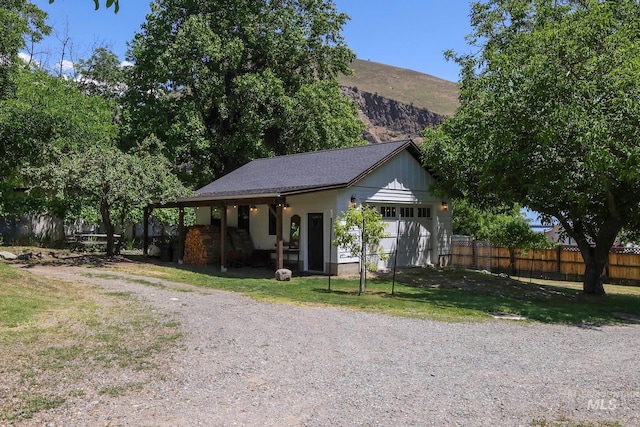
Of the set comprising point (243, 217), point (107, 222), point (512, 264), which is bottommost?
point (512, 264)

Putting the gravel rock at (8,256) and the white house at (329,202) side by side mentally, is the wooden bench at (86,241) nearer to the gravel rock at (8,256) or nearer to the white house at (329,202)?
the gravel rock at (8,256)

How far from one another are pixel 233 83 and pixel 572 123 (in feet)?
58.4

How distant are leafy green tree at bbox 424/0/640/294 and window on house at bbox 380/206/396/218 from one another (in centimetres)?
293

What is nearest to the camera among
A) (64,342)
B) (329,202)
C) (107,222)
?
(64,342)

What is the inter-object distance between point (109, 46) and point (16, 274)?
106 ft

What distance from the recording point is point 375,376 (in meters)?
5.36

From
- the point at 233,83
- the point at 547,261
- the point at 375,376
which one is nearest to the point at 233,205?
the point at 233,83

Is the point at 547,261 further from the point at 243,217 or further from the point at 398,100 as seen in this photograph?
the point at 398,100

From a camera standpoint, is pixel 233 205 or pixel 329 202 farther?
pixel 233 205

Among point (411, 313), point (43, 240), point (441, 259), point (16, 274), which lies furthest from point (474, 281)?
point (43, 240)

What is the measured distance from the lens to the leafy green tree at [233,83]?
934 inches

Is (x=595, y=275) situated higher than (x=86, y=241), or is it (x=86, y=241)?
(x=86, y=241)

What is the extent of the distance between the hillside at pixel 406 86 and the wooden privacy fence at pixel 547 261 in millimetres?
72704

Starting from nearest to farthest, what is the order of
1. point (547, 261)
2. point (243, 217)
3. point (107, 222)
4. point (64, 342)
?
1. point (64, 342)
2. point (107, 222)
3. point (243, 217)
4. point (547, 261)
